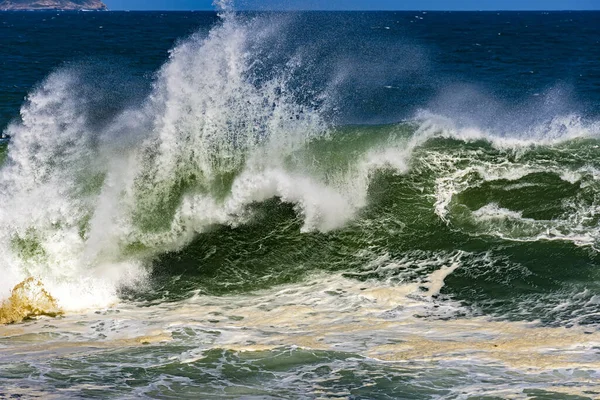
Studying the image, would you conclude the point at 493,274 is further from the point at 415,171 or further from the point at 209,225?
the point at 209,225

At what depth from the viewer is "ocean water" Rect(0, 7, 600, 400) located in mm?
6984

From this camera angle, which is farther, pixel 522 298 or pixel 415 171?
pixel 415 171

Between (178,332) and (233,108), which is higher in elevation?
(233,108)

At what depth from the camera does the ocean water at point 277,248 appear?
22.9ft

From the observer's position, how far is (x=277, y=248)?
10.9 meters

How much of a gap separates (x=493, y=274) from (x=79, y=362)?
497 cm

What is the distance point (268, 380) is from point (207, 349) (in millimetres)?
998

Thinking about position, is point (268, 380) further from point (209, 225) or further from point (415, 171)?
point (415, 171)

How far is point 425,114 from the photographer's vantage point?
49.5 ft

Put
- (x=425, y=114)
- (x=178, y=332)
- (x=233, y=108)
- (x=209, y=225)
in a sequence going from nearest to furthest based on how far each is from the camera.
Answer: (x=178, y=332), (x=209, y=225), (x=233, y=108), (x=425, y=114)

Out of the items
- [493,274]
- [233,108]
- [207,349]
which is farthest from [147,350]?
[233,108]

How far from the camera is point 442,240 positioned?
430 inches

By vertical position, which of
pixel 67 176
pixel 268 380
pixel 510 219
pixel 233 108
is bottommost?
pixel 268 380

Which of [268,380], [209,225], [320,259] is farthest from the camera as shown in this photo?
[209,225]
